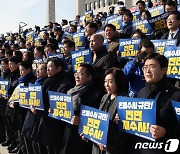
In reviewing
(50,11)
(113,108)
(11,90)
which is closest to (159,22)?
(11,90)

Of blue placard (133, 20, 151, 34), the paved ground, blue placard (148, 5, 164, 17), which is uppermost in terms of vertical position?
blue placard (148, 5, 164, 17)

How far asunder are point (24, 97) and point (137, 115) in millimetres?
2839

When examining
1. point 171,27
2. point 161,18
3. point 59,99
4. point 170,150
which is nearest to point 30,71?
point 59,99

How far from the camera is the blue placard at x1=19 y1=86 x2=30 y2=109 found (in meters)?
5.98

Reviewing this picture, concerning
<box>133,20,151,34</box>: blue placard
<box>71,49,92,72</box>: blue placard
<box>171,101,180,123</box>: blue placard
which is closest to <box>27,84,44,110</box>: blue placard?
<box>71,49,92,72</box>: blue placard

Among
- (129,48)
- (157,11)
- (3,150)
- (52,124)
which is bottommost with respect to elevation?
(3,150)

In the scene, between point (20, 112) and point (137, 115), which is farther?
point (20, 112)

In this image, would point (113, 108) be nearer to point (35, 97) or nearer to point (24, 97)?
point (35, 97)

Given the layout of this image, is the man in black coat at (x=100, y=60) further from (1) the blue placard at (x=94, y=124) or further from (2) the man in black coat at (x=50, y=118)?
(1) the blue placard at (x=94, y=124)

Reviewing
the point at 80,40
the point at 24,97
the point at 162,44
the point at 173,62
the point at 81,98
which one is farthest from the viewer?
the point at 80,40

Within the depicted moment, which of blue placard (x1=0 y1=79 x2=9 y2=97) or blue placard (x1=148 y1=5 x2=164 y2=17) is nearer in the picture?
blue placard (x1=0 y1=79 x2=9 y2=97)

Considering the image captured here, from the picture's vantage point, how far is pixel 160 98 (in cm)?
364

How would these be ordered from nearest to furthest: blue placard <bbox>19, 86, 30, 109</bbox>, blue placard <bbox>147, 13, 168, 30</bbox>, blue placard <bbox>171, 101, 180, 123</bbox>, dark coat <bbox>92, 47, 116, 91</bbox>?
blue placard <bbox>171, 101, 180, 123</bbox>, dark coat <bbox>92, 47, 116, 91</bbox>, blue placard <bbox>19, 86, 30, 109</bbox>, blue placard <bbox>147, 13, 168, 30</bbox>

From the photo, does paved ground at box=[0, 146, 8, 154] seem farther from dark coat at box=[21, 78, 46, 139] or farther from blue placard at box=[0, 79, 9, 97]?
dark coat at box=[21, 78, 46, 139]
